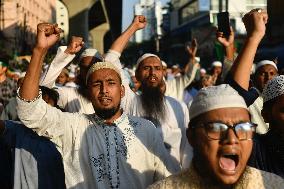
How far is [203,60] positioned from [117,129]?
175 ft

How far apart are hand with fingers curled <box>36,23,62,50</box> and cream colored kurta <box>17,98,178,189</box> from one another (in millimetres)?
376

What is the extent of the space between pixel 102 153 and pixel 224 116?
3.99 feet

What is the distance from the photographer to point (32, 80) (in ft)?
9.91

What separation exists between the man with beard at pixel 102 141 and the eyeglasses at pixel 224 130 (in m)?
1.15

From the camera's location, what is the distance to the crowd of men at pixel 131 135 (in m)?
2.28

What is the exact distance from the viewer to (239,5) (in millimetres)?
83938

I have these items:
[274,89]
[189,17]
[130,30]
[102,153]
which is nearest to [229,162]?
[274,89]

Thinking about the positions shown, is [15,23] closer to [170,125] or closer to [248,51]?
[170,125]

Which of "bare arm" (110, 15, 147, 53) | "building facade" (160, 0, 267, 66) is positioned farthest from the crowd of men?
"building facade" (160, 0, 267, 66)

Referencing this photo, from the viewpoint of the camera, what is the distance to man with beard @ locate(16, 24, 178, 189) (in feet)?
10.6

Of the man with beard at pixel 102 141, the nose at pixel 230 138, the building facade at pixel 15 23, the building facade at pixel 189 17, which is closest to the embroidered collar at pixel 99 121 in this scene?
the man with beard at pixel 102 141

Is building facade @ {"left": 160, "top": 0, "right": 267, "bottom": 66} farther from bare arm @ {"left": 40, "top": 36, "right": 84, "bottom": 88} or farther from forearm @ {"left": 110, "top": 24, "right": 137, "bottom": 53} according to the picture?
bare arm @ {"left": 40, "top": 36, "right": 84, "bottom": 88}

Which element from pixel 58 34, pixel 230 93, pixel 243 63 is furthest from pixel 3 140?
pixel 230 93

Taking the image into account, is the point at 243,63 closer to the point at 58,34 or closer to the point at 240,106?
the point at 240,106
